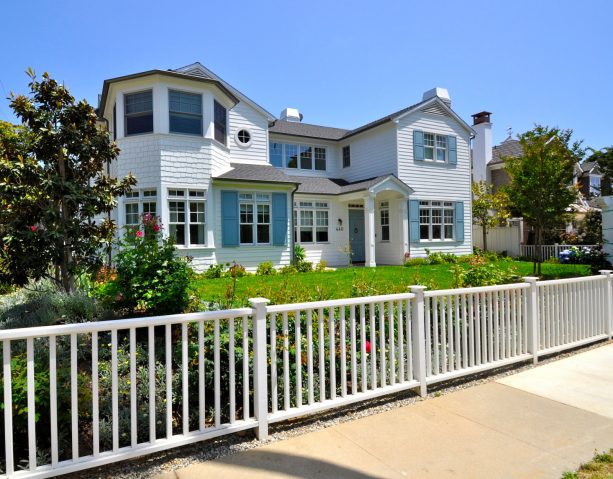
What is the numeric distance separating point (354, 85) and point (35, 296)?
9.82m

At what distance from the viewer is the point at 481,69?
9.97 metres

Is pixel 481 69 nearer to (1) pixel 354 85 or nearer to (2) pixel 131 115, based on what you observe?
(1) pixel 354 85

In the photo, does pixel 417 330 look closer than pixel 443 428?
No

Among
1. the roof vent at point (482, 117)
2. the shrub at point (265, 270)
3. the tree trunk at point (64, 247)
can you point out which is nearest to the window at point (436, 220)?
the shrub at point (265, 270)

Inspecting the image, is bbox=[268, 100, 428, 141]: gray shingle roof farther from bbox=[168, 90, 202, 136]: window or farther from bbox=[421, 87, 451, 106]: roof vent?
bbox=[421, 87, 451, 106]: roof vent

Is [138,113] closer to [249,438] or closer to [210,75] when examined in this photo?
[210,75]

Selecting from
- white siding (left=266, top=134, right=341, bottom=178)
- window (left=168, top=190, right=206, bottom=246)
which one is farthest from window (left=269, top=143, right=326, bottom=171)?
window (left=168, top=190, right=206, bottom=246)

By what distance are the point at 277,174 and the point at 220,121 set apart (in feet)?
9.12

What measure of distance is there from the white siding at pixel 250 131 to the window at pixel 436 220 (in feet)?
24.4

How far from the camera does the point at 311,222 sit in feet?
53.0

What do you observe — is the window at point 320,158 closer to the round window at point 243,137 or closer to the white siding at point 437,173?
the white siding at point 437,173

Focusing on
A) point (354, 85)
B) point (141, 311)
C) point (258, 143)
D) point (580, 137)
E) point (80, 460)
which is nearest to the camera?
point (80, 460)

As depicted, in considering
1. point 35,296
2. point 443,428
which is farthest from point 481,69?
point 35,296

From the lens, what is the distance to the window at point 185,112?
1210cm
